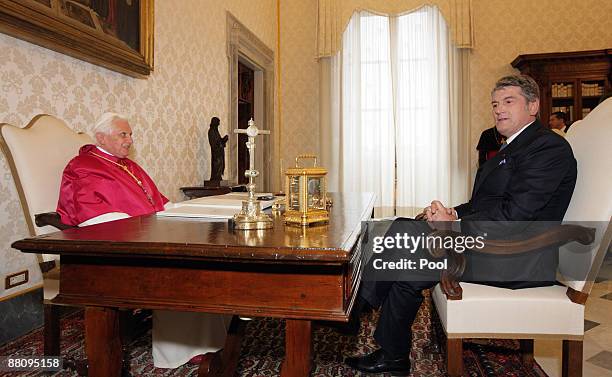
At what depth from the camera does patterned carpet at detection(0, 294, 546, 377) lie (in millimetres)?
2402

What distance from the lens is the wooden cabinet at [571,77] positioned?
676cm

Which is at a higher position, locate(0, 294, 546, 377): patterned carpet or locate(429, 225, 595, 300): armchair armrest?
locate(429, 225, 595, 300): armchair armrest

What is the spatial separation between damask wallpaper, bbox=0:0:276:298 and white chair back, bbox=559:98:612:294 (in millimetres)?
3166

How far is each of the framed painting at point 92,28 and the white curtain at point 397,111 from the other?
4.49m

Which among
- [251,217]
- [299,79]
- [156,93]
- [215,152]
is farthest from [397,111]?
[251,217]

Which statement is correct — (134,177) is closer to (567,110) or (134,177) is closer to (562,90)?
(562,90)

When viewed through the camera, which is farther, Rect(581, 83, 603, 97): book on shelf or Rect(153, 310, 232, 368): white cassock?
Rect(581, 83, 603, 97): book on shelf

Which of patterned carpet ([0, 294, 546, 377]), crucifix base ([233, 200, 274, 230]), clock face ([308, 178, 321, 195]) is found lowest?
patterned carpet ([0, 294, 546, 377])

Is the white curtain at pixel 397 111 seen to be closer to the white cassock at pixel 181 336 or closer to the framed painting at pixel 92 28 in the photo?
the framed painting at pixel 92 28

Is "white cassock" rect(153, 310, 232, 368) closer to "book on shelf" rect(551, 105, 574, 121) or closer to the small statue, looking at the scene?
the small statue

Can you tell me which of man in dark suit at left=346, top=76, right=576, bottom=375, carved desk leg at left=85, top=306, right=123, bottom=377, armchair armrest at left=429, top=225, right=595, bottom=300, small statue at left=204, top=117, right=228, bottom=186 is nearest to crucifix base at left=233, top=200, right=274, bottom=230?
carved desk leg at left=85, top=306, right=123, bottom=377

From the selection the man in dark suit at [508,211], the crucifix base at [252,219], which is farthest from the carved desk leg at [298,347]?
the man in dark suit at [508,211]

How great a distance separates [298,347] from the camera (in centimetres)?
135

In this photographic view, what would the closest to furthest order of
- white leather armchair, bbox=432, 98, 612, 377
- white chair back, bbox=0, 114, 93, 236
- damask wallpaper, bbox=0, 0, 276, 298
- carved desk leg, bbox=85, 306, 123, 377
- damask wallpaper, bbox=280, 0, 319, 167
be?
carved desk leg, bbox=85, 306, 123, 377 → white leather armchair, bbox=432, 98, 612, 377 → white chair back, bbox=0, 114, 93, 236 → damask wallpaper, bbox=0, 0, 276, 298 → damask wallpaper, bbox=280, 0, 319, 167
